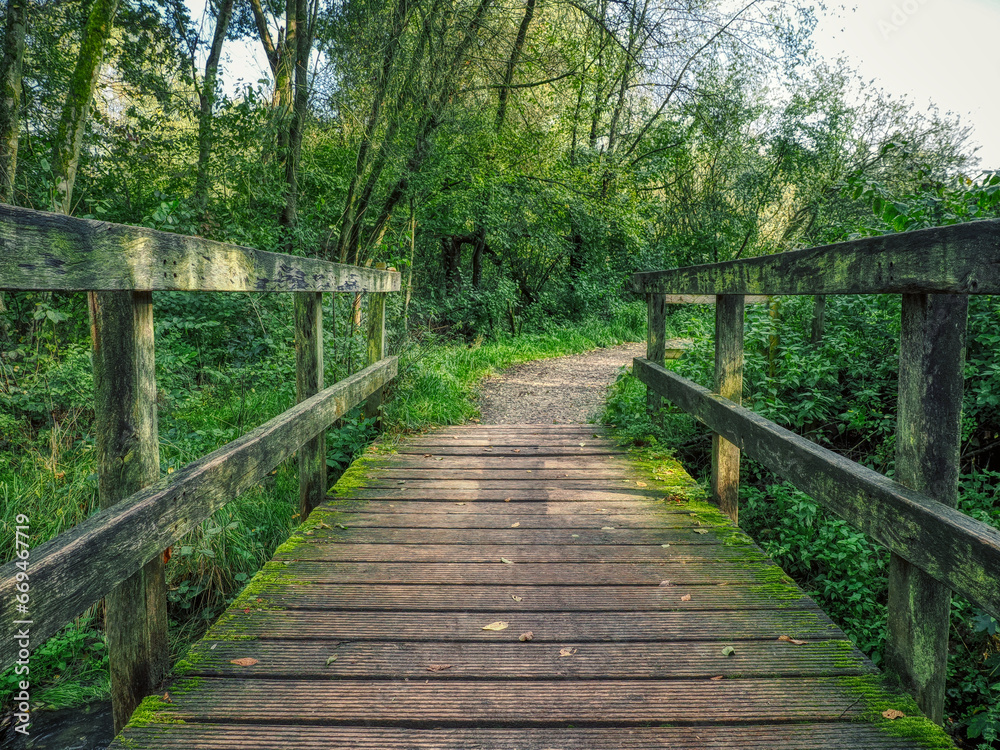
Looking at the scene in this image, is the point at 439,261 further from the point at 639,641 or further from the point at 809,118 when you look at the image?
the point at 639,641

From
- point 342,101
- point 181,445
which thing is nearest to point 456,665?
point 181,445

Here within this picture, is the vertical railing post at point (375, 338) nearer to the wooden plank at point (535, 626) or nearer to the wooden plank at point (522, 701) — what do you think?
the wooden plank at point (535, 626)

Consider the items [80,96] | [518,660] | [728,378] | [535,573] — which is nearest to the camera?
[518,660]

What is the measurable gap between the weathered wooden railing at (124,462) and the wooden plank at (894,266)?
211 cm

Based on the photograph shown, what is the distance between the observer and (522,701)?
6.11ft

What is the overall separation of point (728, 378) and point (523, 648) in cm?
199

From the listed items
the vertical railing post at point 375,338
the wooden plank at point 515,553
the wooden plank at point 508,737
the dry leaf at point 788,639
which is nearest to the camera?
the wooden plank at point 508,737

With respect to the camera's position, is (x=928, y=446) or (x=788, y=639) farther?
(x=788, y=639)

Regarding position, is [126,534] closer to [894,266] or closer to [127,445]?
[127,445]

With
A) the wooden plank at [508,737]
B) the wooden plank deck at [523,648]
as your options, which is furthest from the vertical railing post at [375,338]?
the wooden plank at [508,737]

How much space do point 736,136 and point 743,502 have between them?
1481 cm

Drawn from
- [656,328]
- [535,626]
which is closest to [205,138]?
[656,328]

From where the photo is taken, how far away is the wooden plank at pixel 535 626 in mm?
2215

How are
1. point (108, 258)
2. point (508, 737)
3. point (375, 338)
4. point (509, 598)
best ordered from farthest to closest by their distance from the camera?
point (375, 338), point (509, 598), point (508, 737), point (108, 258)
